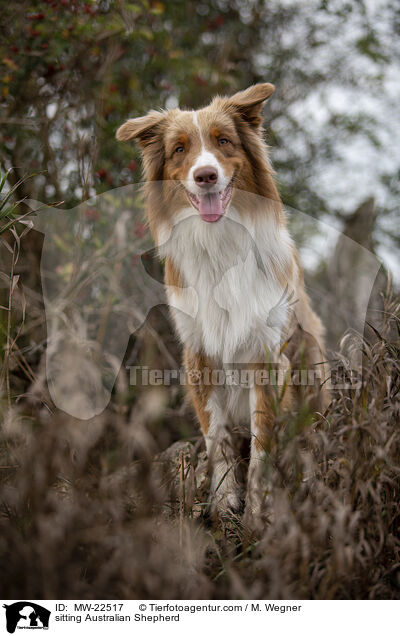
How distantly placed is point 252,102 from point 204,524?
2.37 m

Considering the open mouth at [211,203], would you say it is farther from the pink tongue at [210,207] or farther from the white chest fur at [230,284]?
the white chest fur at [230,284]

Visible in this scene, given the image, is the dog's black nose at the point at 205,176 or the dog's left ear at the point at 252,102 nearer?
the dog's black nose at the point at 205,176

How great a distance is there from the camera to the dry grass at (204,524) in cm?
168

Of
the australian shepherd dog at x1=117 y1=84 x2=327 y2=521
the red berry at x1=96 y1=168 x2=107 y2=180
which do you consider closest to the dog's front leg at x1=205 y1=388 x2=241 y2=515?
the australian shepherd dog at x1=117 y1=84 x2=327 y2=521

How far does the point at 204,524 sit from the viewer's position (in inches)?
96.4

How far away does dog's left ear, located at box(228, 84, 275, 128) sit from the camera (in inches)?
115

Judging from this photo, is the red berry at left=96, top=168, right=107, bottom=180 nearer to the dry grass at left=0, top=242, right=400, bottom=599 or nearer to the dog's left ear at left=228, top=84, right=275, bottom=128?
the dog's left ear at left=228, top=84, right=275, bottom=128

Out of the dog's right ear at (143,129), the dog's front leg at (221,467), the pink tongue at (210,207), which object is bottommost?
the dog's front leg at (221,467)

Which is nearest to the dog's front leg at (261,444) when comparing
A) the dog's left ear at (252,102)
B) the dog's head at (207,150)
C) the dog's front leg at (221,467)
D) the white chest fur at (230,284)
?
the dog's front leg at (221,467)

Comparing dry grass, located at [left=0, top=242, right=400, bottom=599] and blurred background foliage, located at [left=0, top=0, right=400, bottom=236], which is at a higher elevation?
blurred background foliage, located at [left=0, top=0, right=400, bottom=236]

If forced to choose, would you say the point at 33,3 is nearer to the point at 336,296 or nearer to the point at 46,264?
the point at 46,264

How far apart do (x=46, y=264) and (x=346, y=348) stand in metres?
2.74
